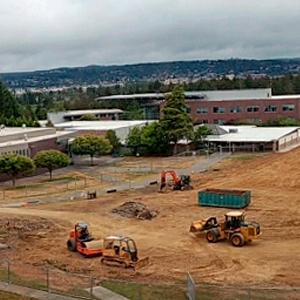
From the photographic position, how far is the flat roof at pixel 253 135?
98875mm

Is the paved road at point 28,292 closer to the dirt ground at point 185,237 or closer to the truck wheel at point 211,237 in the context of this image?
the dirt ground at point 185,237

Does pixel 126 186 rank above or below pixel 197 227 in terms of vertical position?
below

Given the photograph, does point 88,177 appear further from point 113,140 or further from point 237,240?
point 237,240

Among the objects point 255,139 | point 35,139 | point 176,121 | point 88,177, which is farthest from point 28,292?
point 255,139

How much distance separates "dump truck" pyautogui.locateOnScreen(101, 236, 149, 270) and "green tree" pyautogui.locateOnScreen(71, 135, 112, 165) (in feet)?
164

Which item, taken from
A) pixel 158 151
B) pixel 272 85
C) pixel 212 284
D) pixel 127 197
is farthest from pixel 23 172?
pixel 272 85

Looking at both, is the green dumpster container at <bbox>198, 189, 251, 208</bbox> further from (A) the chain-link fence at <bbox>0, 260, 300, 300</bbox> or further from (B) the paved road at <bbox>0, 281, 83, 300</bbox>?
(B) the paved road at <bbox>0, 281, 83, 300</bbox>

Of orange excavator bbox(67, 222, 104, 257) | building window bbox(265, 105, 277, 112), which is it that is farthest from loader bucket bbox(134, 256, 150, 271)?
building window bbox(265, 105, 277, 112)

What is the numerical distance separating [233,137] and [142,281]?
6853cm

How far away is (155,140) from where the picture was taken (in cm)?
9844

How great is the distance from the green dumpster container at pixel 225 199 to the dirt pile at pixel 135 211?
492 centimetres

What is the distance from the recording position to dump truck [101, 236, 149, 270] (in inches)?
1497

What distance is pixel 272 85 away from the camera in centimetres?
19775

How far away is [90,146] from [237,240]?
4871cm
